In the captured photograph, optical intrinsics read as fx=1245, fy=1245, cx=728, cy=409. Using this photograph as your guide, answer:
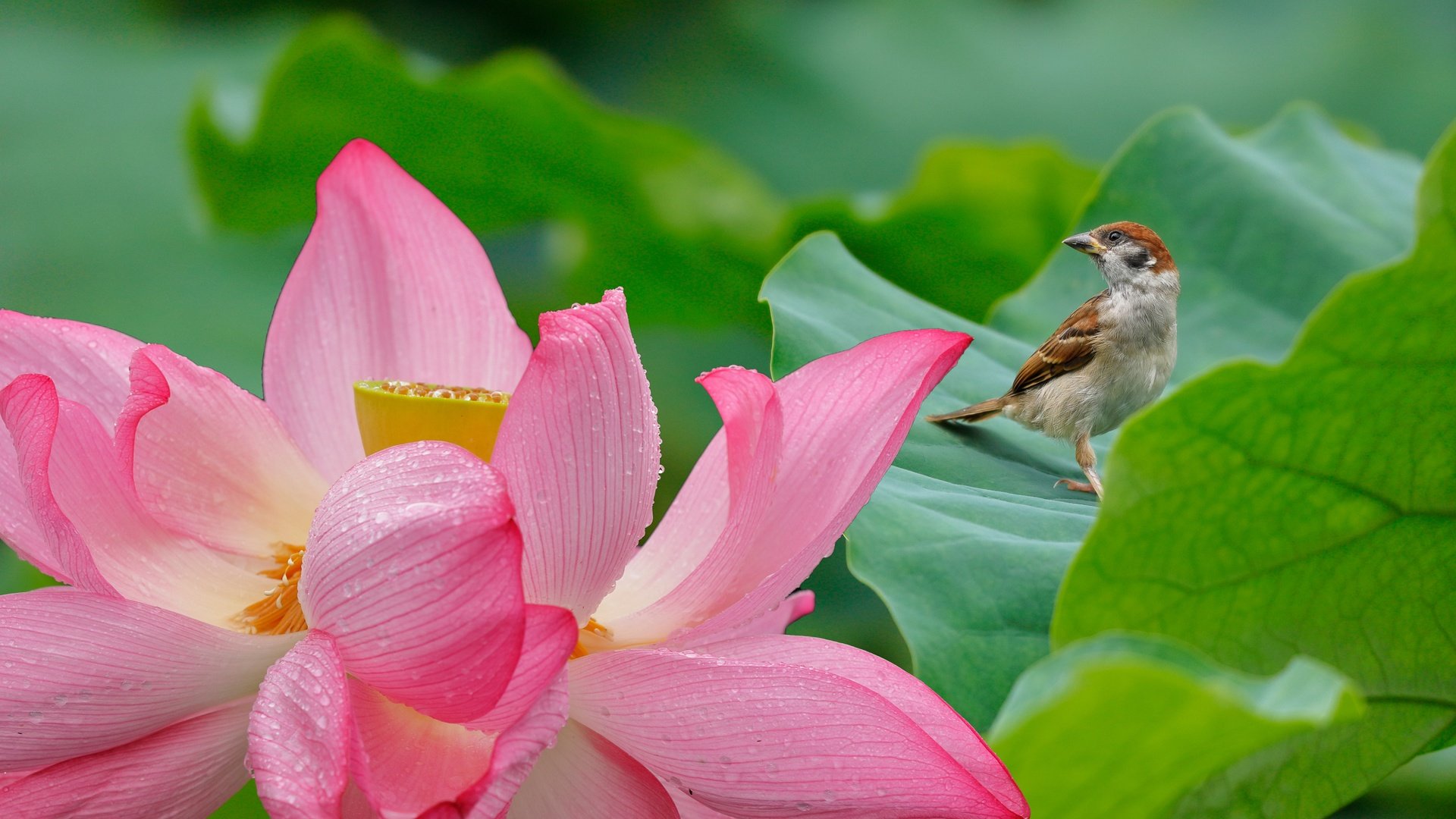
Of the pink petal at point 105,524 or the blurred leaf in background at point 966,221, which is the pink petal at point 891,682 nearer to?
the pink petal at point 105,524

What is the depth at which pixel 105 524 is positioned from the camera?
356 mm

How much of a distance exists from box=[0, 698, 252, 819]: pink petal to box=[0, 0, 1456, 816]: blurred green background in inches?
18.2

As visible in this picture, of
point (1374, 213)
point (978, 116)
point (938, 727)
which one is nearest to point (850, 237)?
point (1374, 213)

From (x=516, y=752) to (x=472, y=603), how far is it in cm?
3

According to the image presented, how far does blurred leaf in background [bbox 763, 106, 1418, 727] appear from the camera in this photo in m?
0.42

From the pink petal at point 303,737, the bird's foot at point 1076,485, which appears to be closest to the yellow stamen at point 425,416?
the pink petal at point 303,737

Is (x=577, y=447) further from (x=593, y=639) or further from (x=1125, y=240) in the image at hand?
(x=1125, y=240)

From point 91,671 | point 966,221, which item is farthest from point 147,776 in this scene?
point 966,221

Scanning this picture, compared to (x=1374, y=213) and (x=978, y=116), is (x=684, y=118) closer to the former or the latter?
(x=978, y=116)

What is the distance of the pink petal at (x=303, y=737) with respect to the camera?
0.27m

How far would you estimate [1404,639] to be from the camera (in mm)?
357

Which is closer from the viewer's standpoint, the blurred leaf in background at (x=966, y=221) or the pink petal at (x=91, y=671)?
the pink petal at (x=91, y=671)

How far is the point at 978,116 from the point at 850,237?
1210mm

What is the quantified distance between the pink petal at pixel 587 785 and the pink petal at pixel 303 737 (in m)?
0.06
